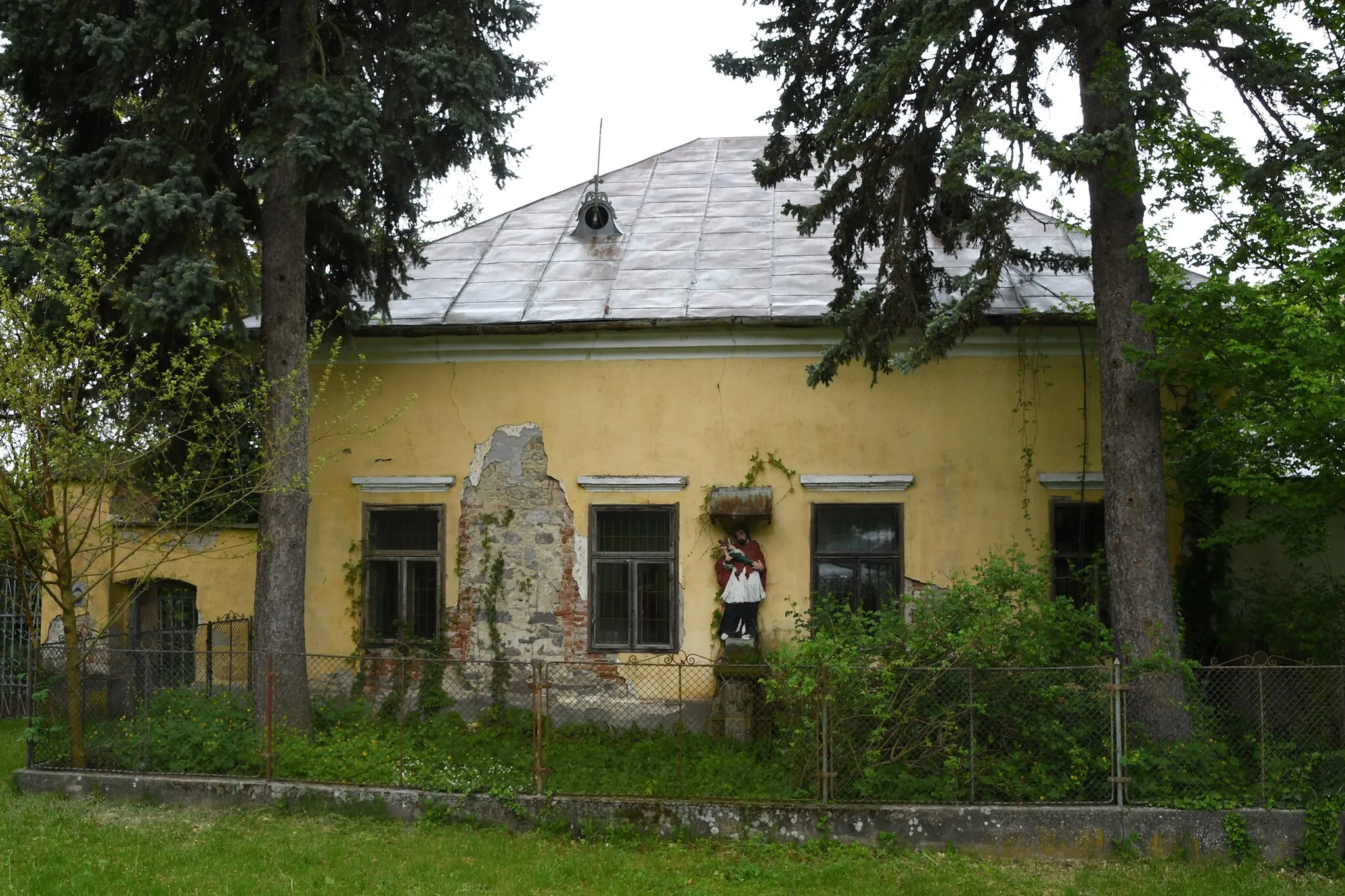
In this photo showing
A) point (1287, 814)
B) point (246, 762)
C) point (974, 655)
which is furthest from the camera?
point (246, 762)

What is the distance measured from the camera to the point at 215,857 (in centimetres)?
783

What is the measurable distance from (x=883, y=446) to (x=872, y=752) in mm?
4129

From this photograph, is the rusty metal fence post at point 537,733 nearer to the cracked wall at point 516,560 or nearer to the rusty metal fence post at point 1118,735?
the cracked wall at point 516,560

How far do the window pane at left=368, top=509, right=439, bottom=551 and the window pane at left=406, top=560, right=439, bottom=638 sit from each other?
0.64 ft

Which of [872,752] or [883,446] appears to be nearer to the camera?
[872,752]

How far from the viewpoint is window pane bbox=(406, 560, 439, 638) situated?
12.2 m

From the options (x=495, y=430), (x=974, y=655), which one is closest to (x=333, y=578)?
(x=495, y=430)

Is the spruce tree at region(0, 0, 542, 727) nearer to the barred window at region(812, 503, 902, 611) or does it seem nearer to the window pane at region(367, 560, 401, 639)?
the window pane at region(367, 560, 401, 639)

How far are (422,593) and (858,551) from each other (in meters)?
4.69

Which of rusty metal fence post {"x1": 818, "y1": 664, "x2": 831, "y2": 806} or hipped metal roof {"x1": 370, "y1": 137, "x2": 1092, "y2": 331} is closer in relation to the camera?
rusty metal fence post {"x1": 818, "y1": 664, "x2": 831, "y2": 806}

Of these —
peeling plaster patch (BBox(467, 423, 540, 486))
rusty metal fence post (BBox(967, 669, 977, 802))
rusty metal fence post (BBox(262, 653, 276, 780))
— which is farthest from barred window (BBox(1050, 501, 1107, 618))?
rusty metal fence post (BBox(262, 653, 276, 780))

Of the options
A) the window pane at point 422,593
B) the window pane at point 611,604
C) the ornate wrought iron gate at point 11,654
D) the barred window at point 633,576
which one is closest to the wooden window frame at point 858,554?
the barred window at point 633,576

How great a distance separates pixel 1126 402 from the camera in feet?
30.5

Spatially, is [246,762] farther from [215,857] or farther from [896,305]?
[896,305]
